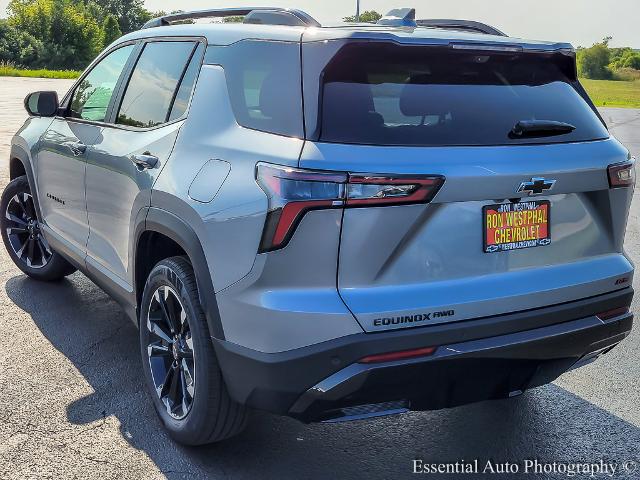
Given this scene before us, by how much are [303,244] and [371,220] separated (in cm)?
25

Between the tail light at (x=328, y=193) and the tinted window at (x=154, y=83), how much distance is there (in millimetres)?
1229

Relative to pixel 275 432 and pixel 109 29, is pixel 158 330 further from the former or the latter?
pixel 109 29

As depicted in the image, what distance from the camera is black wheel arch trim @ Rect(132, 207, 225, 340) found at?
3.04m

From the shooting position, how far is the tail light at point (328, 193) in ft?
8.80

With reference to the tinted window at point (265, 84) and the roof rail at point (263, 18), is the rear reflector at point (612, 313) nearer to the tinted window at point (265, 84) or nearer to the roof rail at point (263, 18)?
the tinted window at point (265, 84)

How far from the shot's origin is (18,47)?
63.3 meters

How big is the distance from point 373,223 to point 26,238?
13.7 feet

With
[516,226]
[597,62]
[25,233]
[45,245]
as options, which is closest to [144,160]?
[516,226]

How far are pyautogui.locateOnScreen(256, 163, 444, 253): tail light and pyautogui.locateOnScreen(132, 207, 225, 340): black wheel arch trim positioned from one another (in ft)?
1.43

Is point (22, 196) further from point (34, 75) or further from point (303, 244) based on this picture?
point (34, 75)

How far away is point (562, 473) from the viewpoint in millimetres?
3311

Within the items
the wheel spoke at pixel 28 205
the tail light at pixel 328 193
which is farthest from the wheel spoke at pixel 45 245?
the tail light at pixel 328 193

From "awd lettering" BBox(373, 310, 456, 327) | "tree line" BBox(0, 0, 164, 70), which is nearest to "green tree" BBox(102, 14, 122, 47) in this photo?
"tree line" BBox(0, 0, 164, 70)

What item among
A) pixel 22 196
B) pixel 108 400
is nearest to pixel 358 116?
pixel 108 400
